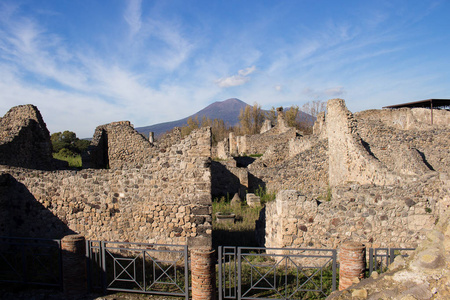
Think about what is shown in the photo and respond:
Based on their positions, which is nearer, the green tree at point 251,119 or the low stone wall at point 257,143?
the low stone wall at point 257,143

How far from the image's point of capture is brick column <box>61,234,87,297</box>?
235 inches

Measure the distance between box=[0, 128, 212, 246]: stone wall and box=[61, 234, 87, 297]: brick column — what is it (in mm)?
1603

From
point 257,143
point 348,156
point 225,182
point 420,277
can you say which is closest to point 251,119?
point 257,143

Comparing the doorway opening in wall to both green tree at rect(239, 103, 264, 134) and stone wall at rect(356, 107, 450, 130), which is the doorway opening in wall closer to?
stone wall at rect(356, 107, 450, 130)

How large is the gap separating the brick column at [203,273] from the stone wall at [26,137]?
9012mm

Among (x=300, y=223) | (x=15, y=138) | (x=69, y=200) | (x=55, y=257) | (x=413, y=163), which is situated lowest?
(x=55, y=257)

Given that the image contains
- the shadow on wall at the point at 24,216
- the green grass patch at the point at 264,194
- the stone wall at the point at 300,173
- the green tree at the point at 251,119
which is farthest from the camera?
the green tree at the point at 251,119

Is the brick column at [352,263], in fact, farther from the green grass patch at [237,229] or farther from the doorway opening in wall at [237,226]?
the green grass patch at [237,229]

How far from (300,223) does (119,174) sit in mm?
4657

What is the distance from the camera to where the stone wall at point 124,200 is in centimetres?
713

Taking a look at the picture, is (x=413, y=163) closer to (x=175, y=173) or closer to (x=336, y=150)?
(x=336, y=150)

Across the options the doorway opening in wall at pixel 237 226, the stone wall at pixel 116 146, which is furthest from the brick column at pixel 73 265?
the stone wall at pixel 116 146

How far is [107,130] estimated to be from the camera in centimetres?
1694

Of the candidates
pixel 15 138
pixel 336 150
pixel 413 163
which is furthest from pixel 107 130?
pixel 413 163
